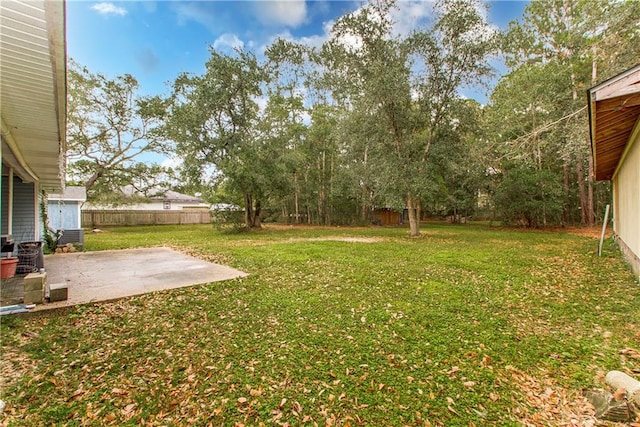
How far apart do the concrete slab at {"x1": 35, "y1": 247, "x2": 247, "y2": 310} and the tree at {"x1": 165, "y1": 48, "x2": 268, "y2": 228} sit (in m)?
6.48

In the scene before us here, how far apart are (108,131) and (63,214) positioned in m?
5.05

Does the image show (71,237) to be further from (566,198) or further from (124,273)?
(566,198)

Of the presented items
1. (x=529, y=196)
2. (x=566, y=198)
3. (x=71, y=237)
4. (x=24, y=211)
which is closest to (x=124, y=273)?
(x=24, y=211)

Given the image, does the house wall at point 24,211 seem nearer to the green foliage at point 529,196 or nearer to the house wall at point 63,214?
the house wall at point 63,214

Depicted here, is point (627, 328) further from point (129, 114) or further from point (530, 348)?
point (129, 114)

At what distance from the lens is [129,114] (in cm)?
1603

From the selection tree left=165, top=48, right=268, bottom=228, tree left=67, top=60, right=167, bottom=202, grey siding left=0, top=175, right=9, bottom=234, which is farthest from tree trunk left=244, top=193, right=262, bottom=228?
grey siding left=0, top=175, right=9, bottom=234

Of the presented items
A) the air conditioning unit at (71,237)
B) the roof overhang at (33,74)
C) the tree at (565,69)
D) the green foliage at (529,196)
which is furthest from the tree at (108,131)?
the green foliage at (529,196)

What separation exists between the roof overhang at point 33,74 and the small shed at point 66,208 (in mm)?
10077

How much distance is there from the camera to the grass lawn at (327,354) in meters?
2.09

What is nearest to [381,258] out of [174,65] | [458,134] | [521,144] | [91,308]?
[521,144]

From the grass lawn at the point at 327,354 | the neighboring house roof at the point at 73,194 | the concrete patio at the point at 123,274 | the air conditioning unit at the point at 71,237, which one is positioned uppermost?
the neighboring house roof at the point at 73,194

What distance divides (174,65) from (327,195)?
38.6 feet

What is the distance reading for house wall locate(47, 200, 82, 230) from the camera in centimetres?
1320
